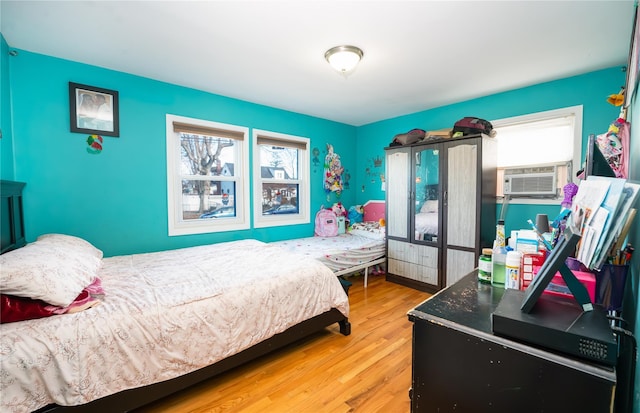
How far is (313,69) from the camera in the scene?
2.59m

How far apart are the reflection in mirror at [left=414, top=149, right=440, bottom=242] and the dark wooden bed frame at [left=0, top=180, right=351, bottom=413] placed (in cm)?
164

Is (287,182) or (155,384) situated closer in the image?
(155,384)

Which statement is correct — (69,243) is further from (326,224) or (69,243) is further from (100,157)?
(326,224)

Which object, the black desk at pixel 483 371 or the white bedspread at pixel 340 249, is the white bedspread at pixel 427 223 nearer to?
the white bedspread at pixel 340 249

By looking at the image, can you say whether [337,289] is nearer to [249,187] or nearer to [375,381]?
[375,381]

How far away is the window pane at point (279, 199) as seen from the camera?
3.86 m

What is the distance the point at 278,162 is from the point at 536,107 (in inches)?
124

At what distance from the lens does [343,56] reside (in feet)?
7.22

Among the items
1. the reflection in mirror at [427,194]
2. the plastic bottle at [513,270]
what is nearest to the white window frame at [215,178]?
the reflection in mirror at [427,194]

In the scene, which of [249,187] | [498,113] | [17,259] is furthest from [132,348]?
[498,113]

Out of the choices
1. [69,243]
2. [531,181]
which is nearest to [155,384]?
[69,243]

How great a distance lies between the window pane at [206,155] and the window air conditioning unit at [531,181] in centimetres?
334

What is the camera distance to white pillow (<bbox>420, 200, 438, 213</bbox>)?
3.36 m

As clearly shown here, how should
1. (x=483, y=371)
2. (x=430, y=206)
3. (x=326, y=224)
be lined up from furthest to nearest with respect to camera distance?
(x=326, y=224), (x=430, y=206), (x=483, y=371)
